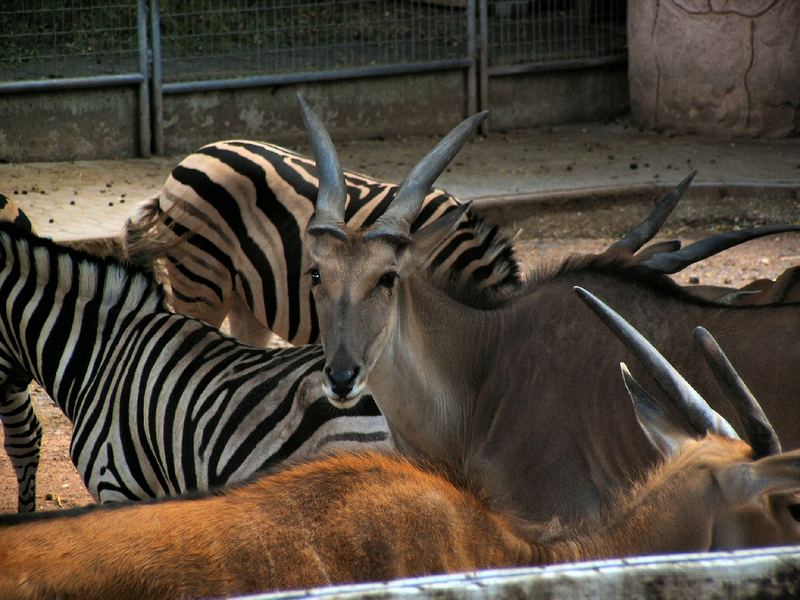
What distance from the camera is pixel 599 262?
413 centimetres

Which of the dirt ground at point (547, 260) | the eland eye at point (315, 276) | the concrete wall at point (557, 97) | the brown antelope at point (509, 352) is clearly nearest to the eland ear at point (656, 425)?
the brown antelope at point (509, 352)

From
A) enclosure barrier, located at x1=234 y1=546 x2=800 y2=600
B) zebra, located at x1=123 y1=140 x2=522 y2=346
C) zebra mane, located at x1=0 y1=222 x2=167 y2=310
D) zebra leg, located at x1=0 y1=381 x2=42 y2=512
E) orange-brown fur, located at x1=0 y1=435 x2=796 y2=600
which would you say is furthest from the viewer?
zebra, located at x1=123 y1=140 x2=522 y2=346

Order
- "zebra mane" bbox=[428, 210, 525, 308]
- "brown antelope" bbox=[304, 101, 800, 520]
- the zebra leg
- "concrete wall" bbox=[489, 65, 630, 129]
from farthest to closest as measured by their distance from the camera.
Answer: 1. "concrete wall" bbox=[489, 65, 630, 129]
2. the zebra leg
3. "zebra mane" bbox=[428, 210, 525, 308]
4. "brown antelope" bbox=[304, 101, 800, 520]

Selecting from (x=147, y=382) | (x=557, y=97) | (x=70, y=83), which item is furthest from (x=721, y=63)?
(x=147, y=382)

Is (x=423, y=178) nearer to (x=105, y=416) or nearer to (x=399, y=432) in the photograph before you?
(x=399, y=432)

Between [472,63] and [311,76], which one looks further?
[472,63]

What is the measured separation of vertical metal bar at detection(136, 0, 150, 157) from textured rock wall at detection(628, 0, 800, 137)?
4.28 m

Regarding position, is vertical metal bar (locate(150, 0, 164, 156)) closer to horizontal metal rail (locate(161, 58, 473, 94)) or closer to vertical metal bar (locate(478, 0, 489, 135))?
horizontal metal rail (locate(161, 58, 473, 94))

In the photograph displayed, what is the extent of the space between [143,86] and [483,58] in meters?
2.99

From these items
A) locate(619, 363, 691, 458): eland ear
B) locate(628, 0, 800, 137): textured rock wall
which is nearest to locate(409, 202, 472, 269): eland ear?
locate(619, 363, 691, 458): eland ear

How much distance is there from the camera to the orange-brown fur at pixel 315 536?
7.04 ft

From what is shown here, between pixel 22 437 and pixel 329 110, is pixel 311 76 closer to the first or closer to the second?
pixel 329 110

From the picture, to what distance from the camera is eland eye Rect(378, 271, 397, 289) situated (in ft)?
13.1

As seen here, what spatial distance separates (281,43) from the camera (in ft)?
37.1
